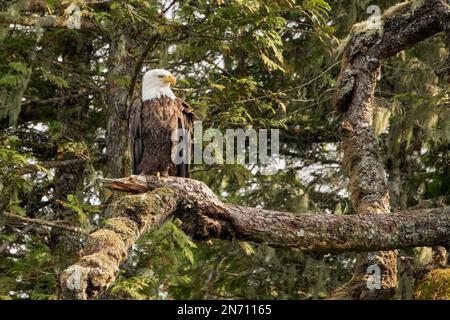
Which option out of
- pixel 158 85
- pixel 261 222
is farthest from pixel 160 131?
pixel 261 222

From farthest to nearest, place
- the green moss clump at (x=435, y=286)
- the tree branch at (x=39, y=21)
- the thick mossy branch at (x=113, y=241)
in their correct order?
the tree branch at (x=39, y=21)
the green moss clump at (x=435, y=286)
the thick mossy branch at (x=113, y=241)

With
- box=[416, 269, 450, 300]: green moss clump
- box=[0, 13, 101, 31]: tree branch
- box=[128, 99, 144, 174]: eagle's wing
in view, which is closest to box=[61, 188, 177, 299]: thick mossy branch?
box=[416, 269, 450, 300]: green moss clump

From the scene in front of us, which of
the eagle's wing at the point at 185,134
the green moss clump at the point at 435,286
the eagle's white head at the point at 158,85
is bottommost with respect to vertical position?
the green moss clump at the point at 435,286

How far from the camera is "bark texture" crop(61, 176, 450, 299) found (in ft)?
16.2

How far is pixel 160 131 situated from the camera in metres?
7.81

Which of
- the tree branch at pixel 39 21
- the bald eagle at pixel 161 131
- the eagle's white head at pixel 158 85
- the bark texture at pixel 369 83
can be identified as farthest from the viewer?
the tree branch at pixel 39 21

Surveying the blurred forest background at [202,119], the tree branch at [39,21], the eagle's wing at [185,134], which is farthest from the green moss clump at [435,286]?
the tree branch at [39,21]

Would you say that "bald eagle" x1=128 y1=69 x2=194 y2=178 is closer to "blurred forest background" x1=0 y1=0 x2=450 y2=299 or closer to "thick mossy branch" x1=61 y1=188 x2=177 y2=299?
"blurred forest background" x1=0 y1=0 x2=450 y2=299

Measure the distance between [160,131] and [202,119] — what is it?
1025 mm

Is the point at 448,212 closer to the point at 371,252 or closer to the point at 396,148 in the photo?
the point at 371,252

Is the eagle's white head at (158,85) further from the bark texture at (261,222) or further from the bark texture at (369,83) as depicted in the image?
the bark texture at (261,222)

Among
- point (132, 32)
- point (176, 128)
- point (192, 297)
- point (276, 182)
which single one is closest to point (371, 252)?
point (176, 128)

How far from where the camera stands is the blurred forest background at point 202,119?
8.31 metres

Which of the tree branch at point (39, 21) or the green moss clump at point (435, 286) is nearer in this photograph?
the green moss clump at point (435, 286)
